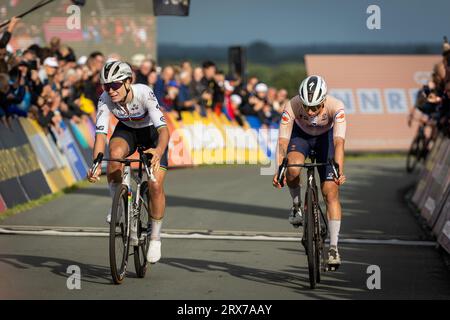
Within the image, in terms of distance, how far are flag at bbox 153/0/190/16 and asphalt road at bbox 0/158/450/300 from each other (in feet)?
8.92

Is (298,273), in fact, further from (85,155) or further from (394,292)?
(85,155)

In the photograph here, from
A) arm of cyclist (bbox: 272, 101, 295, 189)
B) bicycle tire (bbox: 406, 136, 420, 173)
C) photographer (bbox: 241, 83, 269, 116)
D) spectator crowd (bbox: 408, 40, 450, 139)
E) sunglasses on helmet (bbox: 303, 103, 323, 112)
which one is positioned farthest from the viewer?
photographer (bbox: 241, 83, 269, 116)

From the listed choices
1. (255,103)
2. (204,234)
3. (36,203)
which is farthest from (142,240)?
(255,103)

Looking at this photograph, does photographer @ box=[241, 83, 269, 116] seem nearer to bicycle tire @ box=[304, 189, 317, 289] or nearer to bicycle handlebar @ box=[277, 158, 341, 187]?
bicycle handlebar @ box=[277, 158, 341, 187]

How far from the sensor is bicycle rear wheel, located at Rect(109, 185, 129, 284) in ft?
32.1

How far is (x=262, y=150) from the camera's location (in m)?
27.4

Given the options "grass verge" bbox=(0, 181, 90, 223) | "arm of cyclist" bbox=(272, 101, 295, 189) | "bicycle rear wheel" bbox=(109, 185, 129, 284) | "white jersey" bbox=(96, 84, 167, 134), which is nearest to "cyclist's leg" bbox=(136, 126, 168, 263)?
"white jersey" bbox=(96, 84, 167, 134)

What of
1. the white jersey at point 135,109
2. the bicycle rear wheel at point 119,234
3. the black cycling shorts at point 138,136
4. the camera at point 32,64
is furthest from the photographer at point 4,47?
the bicycle rear wheel at point 119,234

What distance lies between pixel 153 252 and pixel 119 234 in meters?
0.56

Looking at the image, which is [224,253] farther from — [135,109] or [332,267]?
[135,109]

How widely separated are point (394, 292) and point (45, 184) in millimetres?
8750

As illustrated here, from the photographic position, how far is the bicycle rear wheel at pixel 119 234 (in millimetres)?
9789

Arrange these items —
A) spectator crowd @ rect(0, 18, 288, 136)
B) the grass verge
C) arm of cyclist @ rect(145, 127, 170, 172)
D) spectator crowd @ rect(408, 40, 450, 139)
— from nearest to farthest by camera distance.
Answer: arm of cyclist @ rect(145, 127, 170, 172)
the grass verge
spectator crowd @ rect(0, 18, 288, 136)
spectator crowd @ rect(408, 40, 450, 139)

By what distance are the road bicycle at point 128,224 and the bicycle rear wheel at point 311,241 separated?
1360 millimetres
